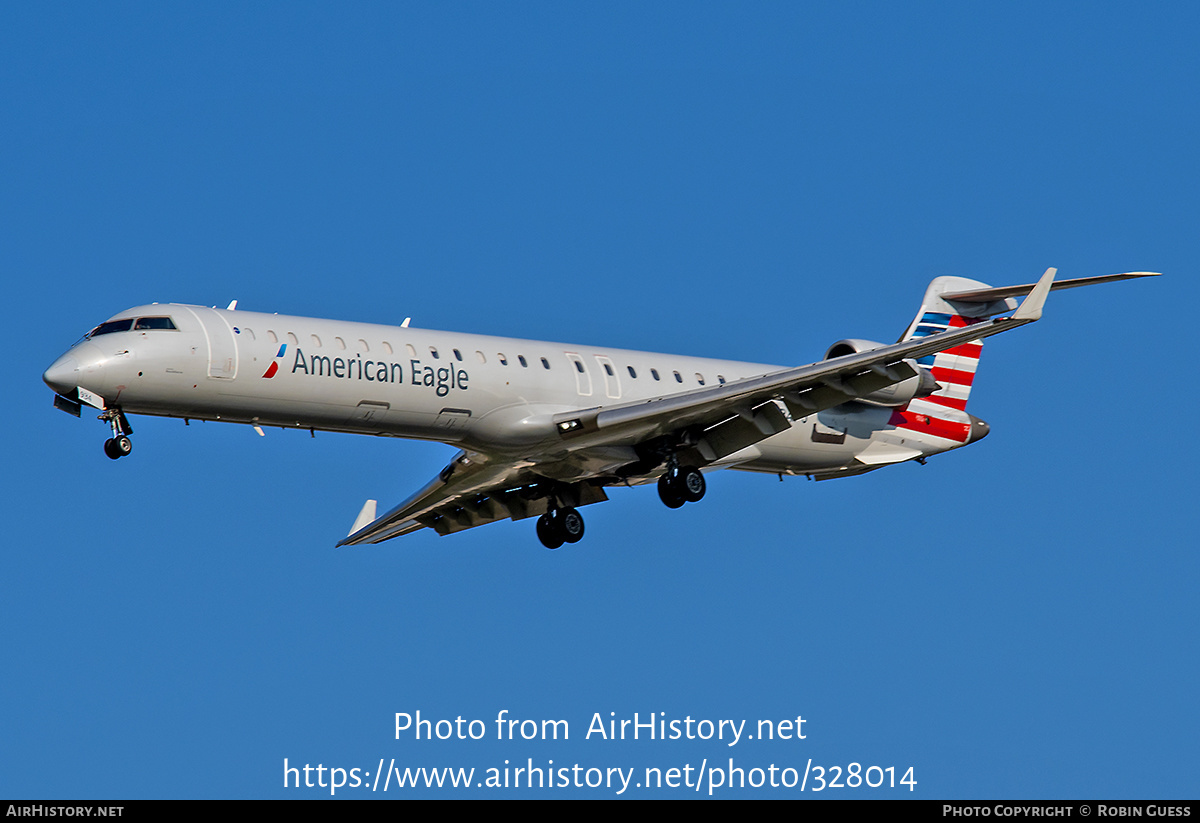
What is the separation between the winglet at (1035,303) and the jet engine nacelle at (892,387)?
115 inches

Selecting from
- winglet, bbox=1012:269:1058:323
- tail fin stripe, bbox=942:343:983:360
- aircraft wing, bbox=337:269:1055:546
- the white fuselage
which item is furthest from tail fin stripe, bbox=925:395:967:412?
winglet, bbox=1012:269:1058:323

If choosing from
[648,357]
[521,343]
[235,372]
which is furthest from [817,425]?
[235,372]

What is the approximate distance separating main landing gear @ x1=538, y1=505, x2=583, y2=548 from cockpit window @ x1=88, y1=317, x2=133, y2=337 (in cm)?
814

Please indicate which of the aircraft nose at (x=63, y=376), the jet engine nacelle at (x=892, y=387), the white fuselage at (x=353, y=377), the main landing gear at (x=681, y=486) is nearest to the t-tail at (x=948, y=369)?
the jet engine nacelle at (x=892, y=387)

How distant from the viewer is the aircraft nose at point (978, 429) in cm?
3041

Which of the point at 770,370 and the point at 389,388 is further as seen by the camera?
the point at 770,370

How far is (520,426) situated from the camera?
25.2 m

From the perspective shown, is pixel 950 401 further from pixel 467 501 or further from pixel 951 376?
pixel 467 501

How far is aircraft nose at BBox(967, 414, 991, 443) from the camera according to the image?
30.4 meters

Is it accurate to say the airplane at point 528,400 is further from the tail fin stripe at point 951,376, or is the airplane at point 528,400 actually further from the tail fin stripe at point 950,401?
the tail fin stripe at point 951,376

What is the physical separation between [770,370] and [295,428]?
26.9ft

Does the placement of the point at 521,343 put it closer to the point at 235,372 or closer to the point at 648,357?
the point at 648,357

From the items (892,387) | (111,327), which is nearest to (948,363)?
(892,387)
